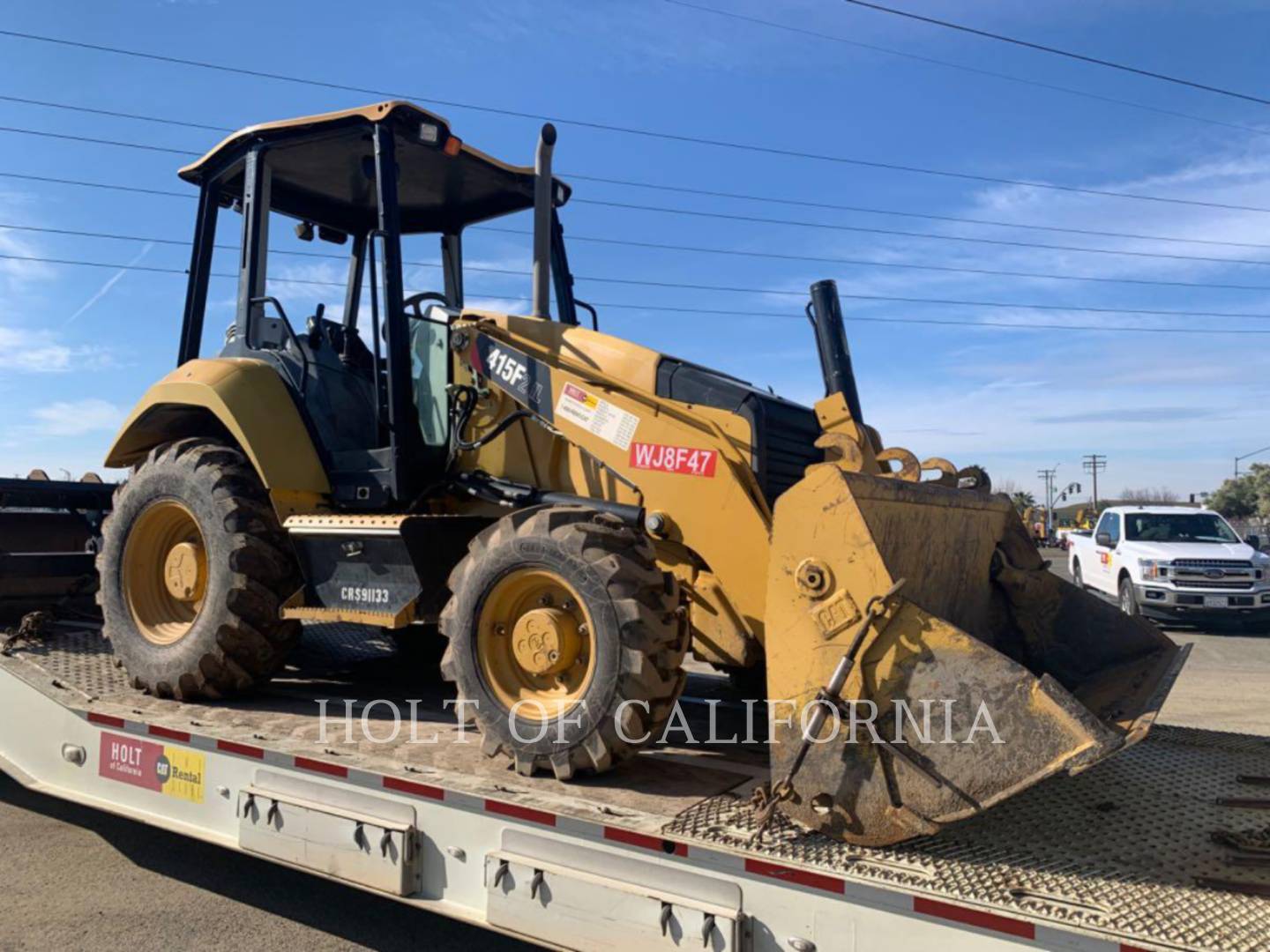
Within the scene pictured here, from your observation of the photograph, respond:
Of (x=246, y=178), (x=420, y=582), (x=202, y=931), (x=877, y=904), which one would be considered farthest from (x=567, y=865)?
(x=246, y=178)

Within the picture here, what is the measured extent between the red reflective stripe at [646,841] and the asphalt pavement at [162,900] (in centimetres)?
137

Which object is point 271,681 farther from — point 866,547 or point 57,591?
point 866,547

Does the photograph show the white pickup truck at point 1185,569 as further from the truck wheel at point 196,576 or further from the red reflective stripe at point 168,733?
the red reflective stripe at point 168,733

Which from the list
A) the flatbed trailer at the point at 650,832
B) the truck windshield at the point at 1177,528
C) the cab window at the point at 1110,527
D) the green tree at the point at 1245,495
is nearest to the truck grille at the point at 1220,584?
the truck windshield at the point at 1177,528

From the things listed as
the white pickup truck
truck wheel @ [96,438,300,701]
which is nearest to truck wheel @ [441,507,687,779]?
truck wheel @ [96,438,300,701]

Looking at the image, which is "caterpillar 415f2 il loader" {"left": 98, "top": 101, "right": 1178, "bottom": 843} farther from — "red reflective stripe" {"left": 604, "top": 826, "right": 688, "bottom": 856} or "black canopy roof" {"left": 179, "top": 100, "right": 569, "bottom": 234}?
"red reflective stripe" {"left": 604, "top": 826, "right": 688, "bottom": 856}

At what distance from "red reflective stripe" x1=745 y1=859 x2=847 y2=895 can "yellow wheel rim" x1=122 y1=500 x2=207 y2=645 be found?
3.60m

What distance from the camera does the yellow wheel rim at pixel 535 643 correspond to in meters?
3.68

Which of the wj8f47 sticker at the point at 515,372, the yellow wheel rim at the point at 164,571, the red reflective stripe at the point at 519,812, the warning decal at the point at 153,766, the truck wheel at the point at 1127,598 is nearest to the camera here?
the red reflective stripe at the point at 519,812

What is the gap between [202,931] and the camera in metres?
4.02

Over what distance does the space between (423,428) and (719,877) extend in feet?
9.67

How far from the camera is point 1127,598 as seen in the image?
13.8 meters

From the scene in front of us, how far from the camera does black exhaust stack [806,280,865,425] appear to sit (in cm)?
441

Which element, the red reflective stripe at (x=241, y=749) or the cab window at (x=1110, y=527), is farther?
the cab window at (x=1110, y=527)
